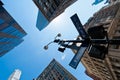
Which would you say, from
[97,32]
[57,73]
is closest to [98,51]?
[97,32]

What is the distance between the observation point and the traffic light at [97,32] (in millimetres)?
7133

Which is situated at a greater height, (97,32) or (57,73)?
(97,32)

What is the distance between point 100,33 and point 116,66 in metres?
29.0

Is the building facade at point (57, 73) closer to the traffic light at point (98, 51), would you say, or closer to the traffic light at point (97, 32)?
the traffic light at point (97, 32)

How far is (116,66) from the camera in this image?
3378 cm

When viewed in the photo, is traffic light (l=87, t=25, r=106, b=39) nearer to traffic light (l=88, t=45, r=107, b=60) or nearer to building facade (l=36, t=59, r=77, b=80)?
traffic light (l=88, t=45, r=107, b=60)

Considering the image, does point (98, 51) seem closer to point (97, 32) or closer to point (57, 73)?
point (97, 32)

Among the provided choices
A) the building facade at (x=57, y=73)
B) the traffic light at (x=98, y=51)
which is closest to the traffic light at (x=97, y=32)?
the traffic light at (x=98, y=51)

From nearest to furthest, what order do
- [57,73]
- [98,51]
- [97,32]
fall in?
[98,51] < [97,32] < [57,73]

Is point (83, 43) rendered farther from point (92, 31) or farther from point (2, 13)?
point (2, 13)

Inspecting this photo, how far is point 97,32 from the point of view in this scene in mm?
7426

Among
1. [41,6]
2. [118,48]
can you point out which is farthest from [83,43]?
[41,6]

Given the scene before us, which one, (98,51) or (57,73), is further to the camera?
(57,73)

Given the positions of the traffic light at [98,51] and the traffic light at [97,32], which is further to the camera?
the traffic light at [97,32]
